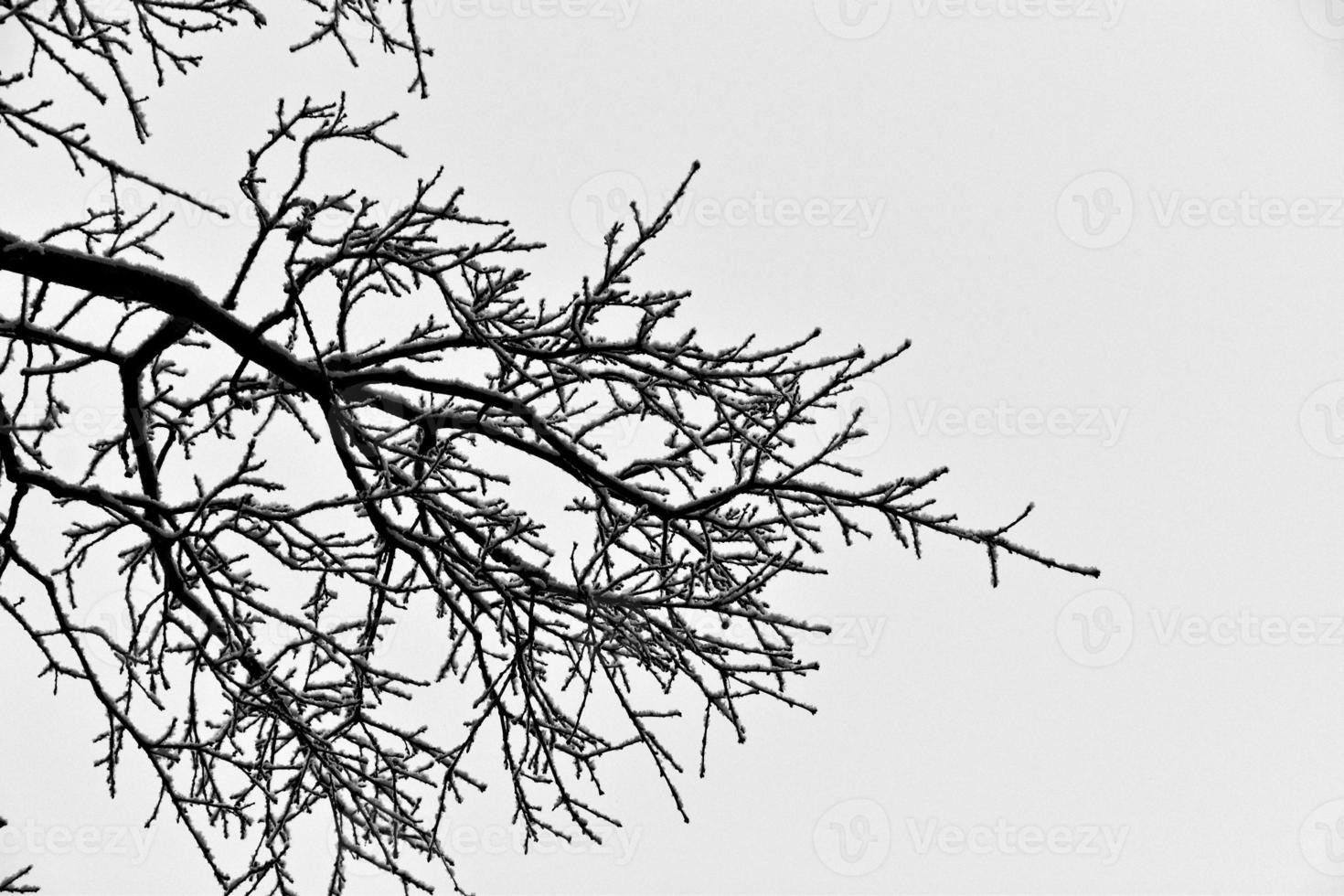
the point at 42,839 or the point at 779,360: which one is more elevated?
the point at 779,360

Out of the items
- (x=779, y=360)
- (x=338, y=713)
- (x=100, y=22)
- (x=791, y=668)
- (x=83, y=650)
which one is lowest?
(x=791, y=668)

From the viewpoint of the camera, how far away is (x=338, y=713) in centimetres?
512

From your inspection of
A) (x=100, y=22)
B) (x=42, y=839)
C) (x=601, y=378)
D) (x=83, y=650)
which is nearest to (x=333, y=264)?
(x=601, y=378)

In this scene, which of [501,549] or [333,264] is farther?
[501,549]

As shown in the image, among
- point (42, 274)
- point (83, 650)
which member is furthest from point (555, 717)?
point (42, 274)

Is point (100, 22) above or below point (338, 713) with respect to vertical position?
above

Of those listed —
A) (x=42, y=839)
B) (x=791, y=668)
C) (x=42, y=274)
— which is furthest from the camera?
(x=42, y=839)

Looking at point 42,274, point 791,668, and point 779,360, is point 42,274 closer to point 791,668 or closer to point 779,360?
point 779,360

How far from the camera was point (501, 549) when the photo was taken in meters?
5.16

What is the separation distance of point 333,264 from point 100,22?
1658mm

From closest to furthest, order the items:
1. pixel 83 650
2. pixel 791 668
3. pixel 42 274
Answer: pixel 791 668
pixel 42 274
pixel 83 650

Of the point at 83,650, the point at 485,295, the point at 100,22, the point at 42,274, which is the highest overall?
the point at 100,22

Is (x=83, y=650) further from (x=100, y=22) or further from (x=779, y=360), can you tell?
(x=779, y=360)

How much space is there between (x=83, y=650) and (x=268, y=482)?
1.31 m
